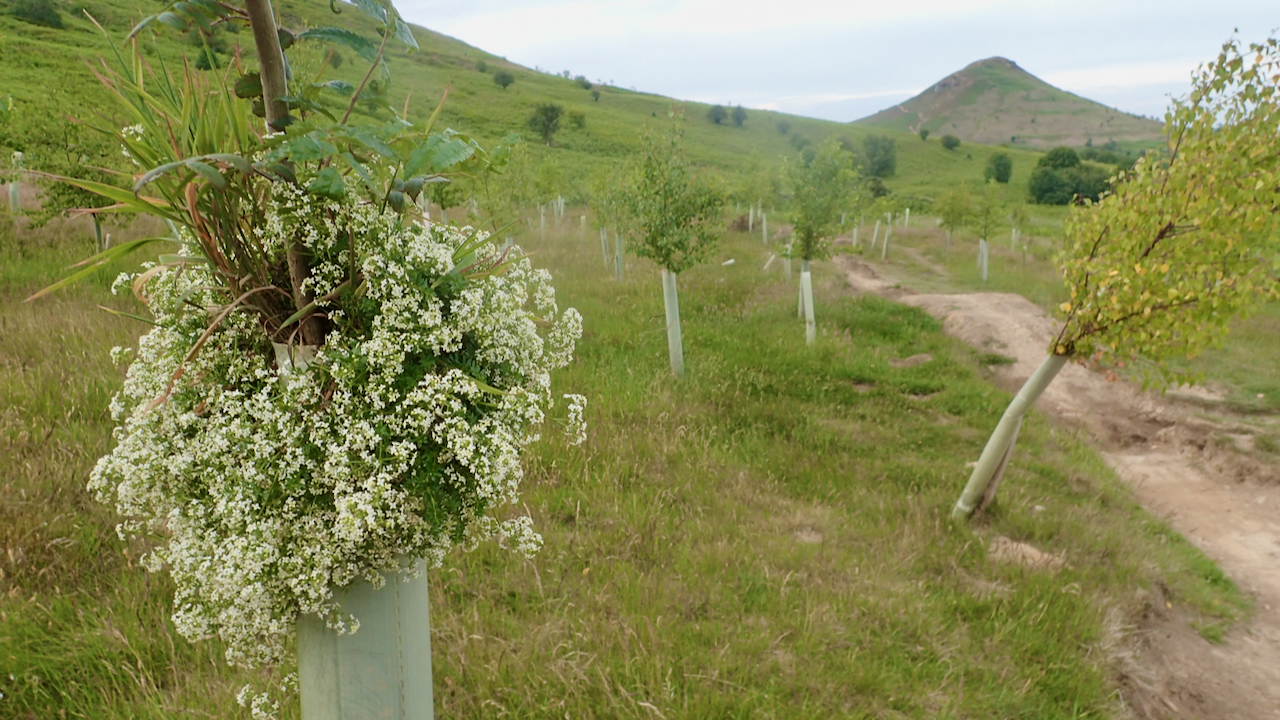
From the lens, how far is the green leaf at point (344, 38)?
5.57 ft

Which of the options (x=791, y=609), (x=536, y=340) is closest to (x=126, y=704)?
(x=536, y=340)

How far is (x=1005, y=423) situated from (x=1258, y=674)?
2.72 meters

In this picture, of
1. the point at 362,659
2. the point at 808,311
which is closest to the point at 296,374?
the point at 362,659

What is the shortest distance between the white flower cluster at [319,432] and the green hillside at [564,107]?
Answer: 16.7m

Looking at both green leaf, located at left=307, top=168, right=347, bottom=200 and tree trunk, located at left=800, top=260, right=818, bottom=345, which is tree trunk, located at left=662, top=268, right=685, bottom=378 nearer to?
tree trunk, located at left=800, top=260, right=818, bottom=345

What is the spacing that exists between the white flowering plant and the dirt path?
551 cm

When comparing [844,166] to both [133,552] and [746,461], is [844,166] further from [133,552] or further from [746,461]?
[133,552]

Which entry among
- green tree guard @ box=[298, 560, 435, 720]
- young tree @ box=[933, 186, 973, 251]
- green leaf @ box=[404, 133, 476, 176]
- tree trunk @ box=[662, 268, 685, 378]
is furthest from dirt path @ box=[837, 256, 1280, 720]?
young tree @ box=[933, 186, 973, 251]

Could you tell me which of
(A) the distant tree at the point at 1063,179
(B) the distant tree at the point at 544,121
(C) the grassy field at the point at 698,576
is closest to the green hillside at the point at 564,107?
(B) the distant tree at the point at 544,121

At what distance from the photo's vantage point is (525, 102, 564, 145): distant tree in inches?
2392

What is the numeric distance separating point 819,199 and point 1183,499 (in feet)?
26.1

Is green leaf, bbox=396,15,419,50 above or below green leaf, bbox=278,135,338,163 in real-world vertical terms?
above

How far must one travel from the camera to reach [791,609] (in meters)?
4.73

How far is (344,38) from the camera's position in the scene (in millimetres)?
1716
